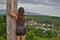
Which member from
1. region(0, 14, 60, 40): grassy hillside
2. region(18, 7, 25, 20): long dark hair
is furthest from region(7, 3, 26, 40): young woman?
region(0, 14, 60, 40): grassy hillside

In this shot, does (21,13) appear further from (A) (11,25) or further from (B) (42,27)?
(B) (42,27)

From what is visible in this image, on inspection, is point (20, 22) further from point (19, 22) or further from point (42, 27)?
point (42, 27)

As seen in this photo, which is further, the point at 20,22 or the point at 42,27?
the point at 42,27

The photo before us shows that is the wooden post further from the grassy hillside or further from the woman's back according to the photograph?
the grassy hillside

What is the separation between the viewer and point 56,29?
341 centimetres

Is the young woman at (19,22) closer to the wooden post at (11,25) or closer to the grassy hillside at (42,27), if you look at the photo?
the wooden post at (11,25)

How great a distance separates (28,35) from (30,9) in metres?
0.48

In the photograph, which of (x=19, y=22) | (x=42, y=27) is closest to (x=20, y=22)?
(x=19, y=22)

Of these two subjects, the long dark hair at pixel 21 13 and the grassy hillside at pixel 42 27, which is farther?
the grassy hillside at pixel 42 27

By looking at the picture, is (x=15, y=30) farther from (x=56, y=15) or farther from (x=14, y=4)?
(x=56, y=15)

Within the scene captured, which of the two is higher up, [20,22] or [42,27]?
[20,22]

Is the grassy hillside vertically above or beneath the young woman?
beneath

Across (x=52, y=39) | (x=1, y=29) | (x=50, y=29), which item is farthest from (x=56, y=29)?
(x=1, y=29)

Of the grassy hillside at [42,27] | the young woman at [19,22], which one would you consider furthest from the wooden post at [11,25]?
the grassy hillside at [42,27]
